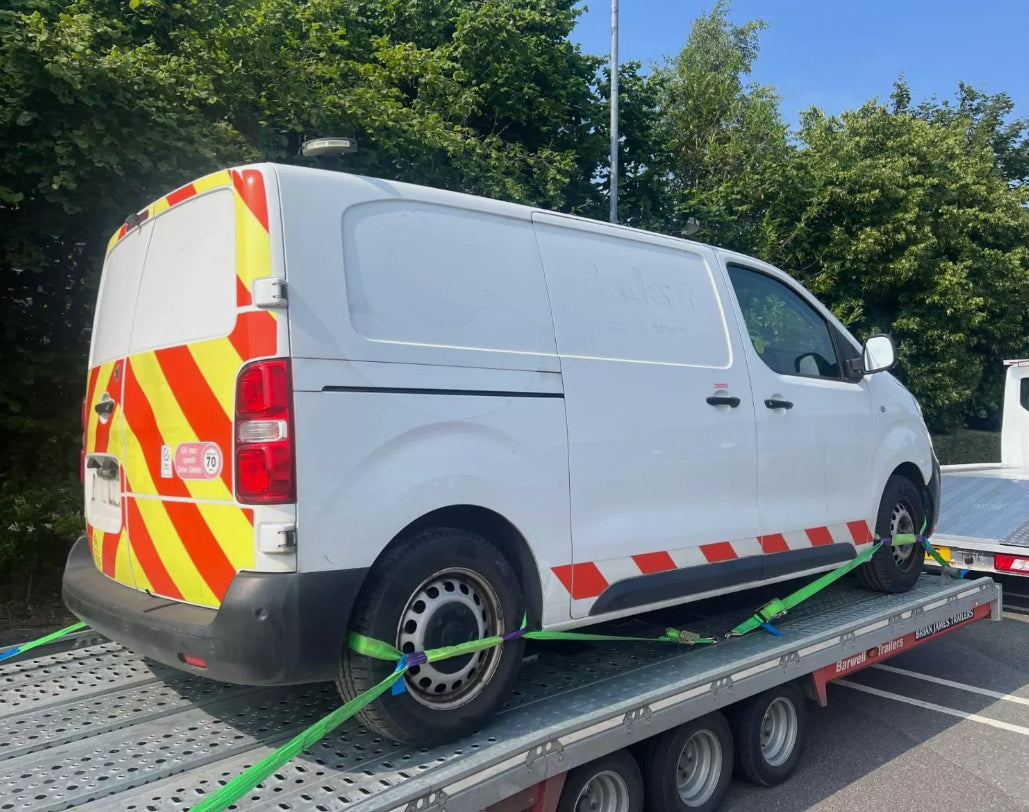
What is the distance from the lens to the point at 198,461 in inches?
113

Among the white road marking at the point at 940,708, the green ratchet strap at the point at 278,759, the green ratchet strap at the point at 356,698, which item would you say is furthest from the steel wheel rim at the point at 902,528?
the green ratchet strap at the point at 278,759

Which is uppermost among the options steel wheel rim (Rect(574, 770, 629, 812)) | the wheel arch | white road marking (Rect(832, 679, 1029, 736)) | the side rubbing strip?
the side rubbing strip

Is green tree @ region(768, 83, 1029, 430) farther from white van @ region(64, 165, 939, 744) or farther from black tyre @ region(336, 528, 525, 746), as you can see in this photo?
black tyre @ region(336, 528, 525, 746)

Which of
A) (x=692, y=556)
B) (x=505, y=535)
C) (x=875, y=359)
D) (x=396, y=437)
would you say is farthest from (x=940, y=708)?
(x=396, y=437)

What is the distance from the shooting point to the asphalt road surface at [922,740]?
4.05m

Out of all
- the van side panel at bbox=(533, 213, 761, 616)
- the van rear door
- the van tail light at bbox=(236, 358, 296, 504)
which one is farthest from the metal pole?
the van tail light at bbox=(236, 358, 296, 504)

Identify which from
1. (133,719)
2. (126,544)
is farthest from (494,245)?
(133,719)

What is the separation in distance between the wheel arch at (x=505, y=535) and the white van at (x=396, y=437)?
0.01 meters

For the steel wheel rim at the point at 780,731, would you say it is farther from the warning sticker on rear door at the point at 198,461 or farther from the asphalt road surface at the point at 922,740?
the warning sticker on rear door at the point at 198,461

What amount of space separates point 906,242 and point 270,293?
17.3m

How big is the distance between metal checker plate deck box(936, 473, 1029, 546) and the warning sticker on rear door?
6364 mm

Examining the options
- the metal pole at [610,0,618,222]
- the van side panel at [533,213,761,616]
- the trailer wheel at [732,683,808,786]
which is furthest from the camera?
the metal pole at [610,0,618,222]

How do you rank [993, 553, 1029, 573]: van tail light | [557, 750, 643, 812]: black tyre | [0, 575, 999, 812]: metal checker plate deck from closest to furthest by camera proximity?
1. [0, 575, 999, 812]: metal checker plate deck
2. [557, 750, 643, 812]: black tyre
3. [993, 553, 1029, 573]: van tail light

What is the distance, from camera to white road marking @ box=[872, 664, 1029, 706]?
5.46 metres
